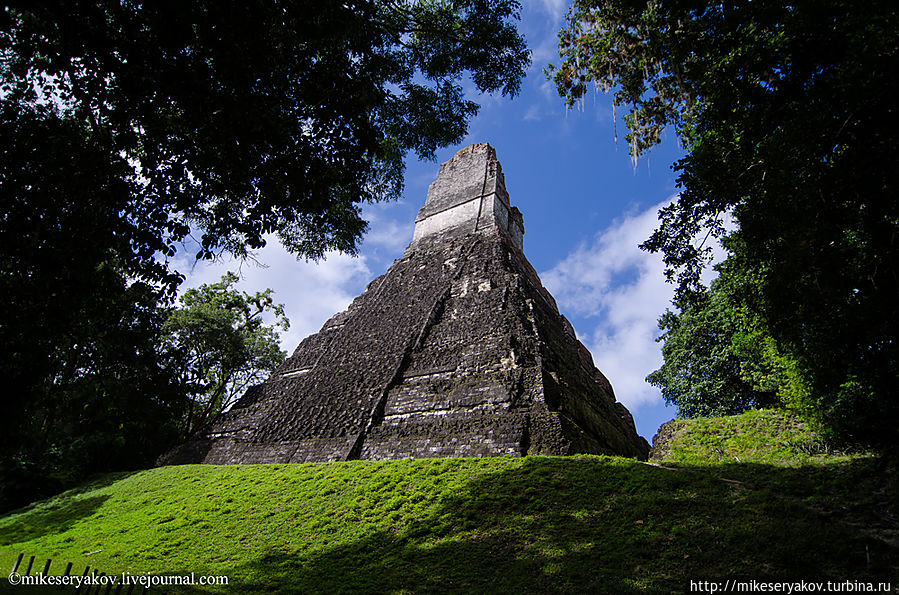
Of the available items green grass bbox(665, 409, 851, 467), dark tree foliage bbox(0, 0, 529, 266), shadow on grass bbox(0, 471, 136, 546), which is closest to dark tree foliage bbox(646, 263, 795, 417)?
green grass bbox(665, 409, 851, 467)

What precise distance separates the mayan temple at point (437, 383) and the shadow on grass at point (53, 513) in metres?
1.76

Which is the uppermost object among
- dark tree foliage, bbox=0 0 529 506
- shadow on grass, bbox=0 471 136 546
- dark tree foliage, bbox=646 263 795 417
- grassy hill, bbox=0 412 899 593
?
dark tree foliage, bbox=646 263 795 417

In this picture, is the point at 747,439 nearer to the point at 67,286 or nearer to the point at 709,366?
the point at 709,366

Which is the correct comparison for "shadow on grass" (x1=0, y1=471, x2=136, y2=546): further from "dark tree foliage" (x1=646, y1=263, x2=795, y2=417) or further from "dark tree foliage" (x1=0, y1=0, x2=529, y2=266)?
"dark tree foliage" (x1=646, y1=263, x2=795, y2=417)

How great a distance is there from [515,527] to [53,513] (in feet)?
33.5

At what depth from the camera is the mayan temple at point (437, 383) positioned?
8.08 meters

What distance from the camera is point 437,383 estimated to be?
9516mm

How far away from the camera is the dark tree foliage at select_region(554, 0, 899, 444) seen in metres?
3.56

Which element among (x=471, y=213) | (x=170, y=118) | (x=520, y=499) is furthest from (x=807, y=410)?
(x=471, y=213)

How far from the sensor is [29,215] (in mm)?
3734

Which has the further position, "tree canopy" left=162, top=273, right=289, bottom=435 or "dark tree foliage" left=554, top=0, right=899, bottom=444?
"tree canopy" left=162, top=273, right=289, bottom=435

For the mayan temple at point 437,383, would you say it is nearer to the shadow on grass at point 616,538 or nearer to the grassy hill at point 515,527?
the grassy hill at point 515,527

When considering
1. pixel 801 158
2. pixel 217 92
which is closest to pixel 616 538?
pixel 801 158

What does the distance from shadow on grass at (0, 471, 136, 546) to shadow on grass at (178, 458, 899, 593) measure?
6330mm
